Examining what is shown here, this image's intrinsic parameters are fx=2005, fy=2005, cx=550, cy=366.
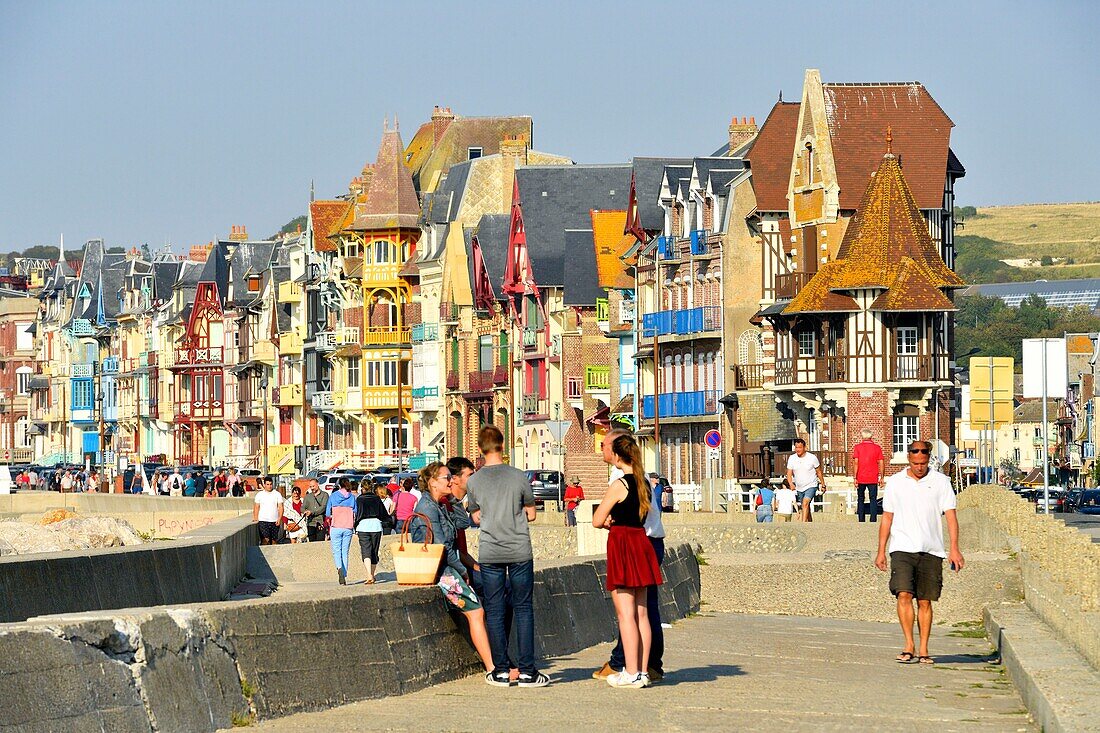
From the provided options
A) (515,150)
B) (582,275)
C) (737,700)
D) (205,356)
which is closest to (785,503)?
(737,700)

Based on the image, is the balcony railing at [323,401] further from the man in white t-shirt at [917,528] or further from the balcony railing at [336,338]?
the man in white t-shirt at [917,528]

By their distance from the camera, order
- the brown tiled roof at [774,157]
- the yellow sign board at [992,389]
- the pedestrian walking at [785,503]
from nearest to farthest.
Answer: the yellow sign board at [992,389] → the pedestrian walking at [785,503] → the brown tiled roof at [774,157]

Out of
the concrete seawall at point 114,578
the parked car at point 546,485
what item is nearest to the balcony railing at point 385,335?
the parked car at point 546,485

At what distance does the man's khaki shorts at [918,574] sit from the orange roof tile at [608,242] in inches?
2219

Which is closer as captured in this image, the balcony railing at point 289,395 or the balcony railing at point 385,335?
the balcony railing at point 385,335

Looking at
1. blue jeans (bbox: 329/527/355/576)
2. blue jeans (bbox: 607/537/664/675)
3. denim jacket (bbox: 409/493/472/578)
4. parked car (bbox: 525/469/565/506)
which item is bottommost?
parked car (bbox: 525/469/565/506)

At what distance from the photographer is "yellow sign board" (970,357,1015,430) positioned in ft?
109

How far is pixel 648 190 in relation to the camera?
66188mm

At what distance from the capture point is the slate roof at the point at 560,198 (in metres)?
75.4

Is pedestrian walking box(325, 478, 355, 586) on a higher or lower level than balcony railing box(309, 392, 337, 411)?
lower

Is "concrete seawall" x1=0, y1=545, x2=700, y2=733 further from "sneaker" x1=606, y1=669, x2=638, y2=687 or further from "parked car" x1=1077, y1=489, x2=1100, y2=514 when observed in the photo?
"parked car" x1=1077, y1=489, x2=1100, y2=514

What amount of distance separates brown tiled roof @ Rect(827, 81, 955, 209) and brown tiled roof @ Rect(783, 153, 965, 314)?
1.47 meters

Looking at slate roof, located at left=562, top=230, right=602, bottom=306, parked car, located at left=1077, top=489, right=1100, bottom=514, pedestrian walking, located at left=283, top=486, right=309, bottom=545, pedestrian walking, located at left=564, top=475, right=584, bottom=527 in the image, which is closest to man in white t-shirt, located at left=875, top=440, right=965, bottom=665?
pedestrian walking, located at left=564, top=475, right=584, bottom=527

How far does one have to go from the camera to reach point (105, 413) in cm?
13638
